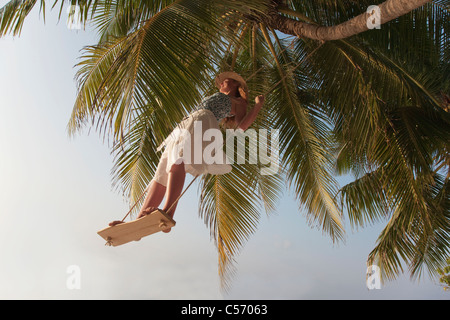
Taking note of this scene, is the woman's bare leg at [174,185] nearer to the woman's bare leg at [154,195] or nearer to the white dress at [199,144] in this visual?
the white dress at [199,144]

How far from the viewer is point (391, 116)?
523cm

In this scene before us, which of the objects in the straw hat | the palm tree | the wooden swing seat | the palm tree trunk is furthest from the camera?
the palm tree

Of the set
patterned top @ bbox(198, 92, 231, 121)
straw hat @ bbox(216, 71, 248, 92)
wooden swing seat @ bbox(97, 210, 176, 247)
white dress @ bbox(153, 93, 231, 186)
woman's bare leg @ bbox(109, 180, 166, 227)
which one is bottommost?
wooden swing seat @ bbox(97, 210, 176, 247)

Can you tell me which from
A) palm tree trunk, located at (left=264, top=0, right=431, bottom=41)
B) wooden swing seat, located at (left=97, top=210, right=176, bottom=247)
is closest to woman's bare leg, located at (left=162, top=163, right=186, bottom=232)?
wooden swing seat, located at (left=97, top=210, right=176, bottom=247)

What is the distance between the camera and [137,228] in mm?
3188

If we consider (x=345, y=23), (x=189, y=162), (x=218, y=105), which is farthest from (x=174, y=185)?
(x=345, y=23)

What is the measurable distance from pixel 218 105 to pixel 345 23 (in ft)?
3.57

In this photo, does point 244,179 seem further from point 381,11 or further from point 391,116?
point 381,11

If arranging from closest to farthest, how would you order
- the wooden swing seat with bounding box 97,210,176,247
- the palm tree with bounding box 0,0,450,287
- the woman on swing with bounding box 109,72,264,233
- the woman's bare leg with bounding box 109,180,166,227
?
the wooden swing seat with bounding box 97,210,176,247 → the woman on swing with bounding box 109,72,264,233 → the woman's bare leg with bounding box 109,180,166,227 → the palm tree with bounding box 0,0,450,287

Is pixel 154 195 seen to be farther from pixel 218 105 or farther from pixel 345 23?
pixel 345 23

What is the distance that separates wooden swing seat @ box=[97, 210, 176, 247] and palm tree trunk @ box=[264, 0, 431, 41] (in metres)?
1.86

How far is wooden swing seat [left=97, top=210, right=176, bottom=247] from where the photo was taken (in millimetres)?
3074

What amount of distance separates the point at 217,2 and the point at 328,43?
2324mm

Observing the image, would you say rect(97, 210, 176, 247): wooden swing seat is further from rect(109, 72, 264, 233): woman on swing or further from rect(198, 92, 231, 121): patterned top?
rect(198, 92, 231, 121): patterned top
